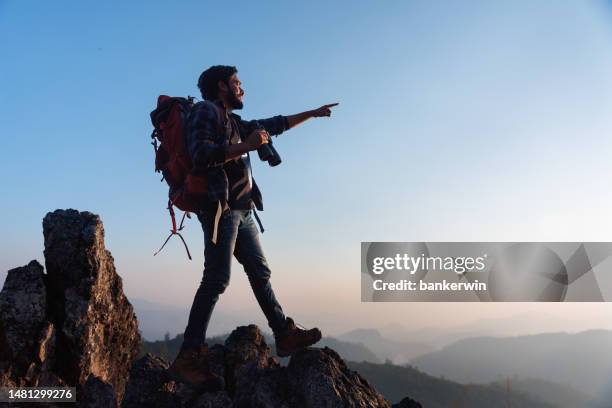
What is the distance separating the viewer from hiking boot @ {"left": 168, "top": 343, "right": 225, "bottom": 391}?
23.1 feet

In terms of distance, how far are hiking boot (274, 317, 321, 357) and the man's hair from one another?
378cm

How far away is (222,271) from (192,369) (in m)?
1.47

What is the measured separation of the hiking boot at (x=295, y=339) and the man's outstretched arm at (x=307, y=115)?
11.3 ft

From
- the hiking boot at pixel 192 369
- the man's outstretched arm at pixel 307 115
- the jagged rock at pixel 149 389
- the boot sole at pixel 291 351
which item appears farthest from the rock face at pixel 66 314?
the man's outstretched arm at pixel 307 115

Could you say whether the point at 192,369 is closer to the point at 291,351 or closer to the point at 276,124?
the point at 291,351

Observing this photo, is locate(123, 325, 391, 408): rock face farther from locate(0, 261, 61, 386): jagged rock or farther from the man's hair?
the man's hair

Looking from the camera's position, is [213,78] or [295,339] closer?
[295,339]

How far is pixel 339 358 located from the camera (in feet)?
23.6

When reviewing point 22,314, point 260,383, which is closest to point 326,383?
point 260,383

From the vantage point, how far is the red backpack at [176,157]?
703 centimetres

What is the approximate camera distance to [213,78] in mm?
7637

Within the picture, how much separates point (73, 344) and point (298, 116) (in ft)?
17.3

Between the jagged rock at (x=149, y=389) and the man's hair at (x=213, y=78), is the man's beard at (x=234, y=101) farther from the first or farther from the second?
the jagged rock at (x=149, y=389)

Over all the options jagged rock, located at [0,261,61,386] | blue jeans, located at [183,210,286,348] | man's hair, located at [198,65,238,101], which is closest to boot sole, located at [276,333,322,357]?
blue jeans, located at [183,210,286,348]
